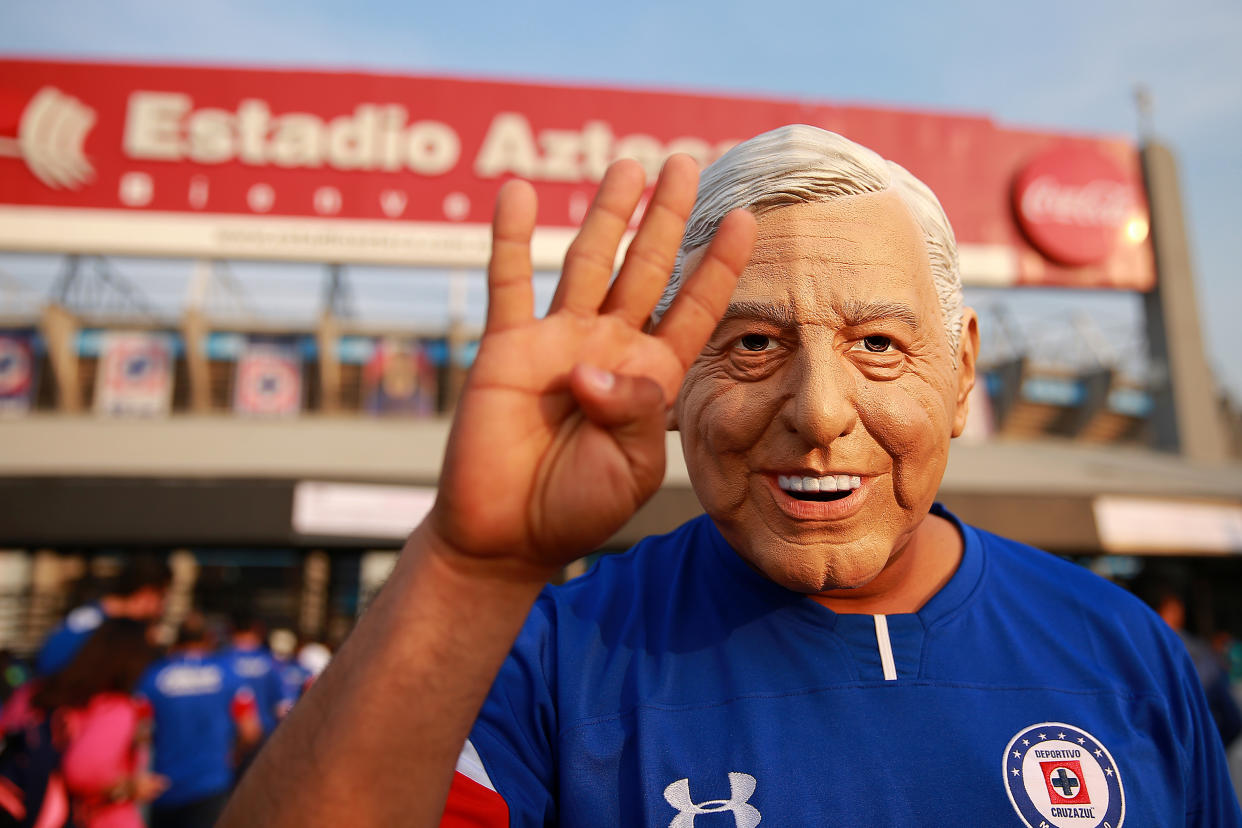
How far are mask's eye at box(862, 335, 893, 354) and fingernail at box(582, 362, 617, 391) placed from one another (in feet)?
1.62

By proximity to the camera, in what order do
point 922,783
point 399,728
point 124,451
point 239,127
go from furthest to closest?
point 239,127, point 124,451, point 922,783, point 399,728

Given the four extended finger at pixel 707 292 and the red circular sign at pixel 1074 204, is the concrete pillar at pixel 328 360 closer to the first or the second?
the red circular sign at pixel 1074 204

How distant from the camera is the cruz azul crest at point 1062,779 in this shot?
1.08m

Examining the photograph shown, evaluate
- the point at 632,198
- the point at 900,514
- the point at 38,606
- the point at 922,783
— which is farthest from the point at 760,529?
the point at 38,606

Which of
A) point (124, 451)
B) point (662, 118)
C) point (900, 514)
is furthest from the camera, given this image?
point (662, 118)

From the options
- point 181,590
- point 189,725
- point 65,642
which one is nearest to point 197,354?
point 181,590

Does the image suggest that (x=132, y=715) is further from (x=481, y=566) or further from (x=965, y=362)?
(x=965, y=362)

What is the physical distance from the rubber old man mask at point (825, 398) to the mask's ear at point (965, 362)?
0.16 meters

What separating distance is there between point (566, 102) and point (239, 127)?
4948mm

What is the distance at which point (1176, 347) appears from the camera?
1288 centimetres

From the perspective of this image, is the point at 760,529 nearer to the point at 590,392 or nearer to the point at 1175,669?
the point at 590,392

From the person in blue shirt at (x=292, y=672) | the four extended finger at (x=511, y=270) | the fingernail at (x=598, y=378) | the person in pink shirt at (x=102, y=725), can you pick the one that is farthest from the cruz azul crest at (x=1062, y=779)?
the person in blue shirt at (x=292, y=672)

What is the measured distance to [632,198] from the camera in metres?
0.93

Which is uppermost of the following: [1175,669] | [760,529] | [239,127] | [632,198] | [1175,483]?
[239,127]
